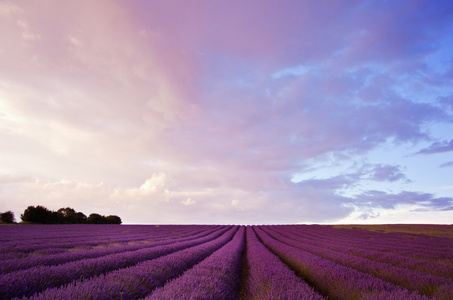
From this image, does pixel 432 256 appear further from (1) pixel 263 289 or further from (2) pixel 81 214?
(2) pixel 81 214

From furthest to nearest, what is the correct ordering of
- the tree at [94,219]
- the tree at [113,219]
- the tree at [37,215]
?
the tree at [113,219]
the tree at [94,219]
the tree at [37,215]

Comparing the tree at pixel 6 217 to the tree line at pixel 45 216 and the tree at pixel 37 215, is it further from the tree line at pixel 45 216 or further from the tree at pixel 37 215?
the tree at pixel 37 215

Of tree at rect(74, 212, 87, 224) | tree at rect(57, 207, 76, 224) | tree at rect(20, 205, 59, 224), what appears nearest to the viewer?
tree at rect(20, 205, 59, 224)

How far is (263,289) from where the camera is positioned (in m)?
3.82

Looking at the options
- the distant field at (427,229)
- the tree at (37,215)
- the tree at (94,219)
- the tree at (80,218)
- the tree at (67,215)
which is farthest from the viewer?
the tree at (94,219)

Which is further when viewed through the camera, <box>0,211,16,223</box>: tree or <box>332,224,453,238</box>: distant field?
<box>0,211,16,223</box>: tree

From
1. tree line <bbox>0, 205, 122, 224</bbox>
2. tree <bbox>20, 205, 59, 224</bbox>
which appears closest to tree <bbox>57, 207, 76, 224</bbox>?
tree line <bbox>0, 205, 122, 224</bbox>

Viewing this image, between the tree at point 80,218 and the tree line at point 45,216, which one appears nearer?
the tree line at point 45,216

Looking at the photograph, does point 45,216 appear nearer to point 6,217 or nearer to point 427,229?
point 6,217

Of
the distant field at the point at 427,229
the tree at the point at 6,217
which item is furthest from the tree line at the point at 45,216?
the distant field at the point at 427,229

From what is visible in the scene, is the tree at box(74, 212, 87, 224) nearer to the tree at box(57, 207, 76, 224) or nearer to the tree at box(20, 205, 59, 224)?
the tree at box(57, 207, 76, 224)

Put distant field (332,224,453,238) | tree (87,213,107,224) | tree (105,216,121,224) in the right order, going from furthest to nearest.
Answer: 1. tree (105,216,121,224)
2. tree (87,213,107,224)
3. distant field (332,224,453,238)

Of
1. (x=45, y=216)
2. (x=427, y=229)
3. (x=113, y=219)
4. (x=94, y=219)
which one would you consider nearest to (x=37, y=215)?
(x=45, y=216)

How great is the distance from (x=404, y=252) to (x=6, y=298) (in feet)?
40.7
